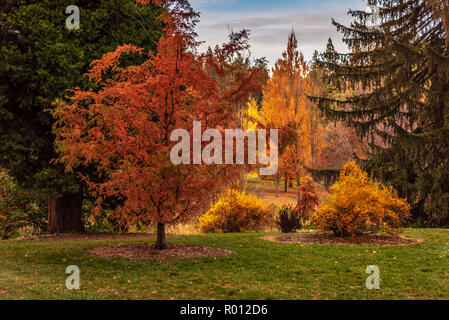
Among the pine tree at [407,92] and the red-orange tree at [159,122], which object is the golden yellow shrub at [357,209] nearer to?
the red-orange tree at [159,122]

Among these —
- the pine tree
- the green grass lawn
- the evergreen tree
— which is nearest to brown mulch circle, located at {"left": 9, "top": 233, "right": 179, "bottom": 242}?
the evergreen tree

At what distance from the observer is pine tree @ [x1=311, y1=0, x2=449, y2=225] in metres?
16.2

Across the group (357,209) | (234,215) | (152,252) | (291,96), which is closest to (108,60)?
(152,252)

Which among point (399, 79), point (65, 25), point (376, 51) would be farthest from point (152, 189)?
point (376, 51)

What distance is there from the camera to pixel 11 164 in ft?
38.3

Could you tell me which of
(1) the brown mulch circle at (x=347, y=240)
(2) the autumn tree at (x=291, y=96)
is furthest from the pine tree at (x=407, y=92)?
(1) the brown mulch circle at (x=347, y=240)

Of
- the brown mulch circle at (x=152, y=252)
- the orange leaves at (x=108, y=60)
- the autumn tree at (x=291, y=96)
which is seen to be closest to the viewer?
the orange leaves at (x=108, y=60)

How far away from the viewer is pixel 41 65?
1120 centimetres

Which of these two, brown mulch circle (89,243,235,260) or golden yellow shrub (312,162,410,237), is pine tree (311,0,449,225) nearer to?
golden yellow shrub (312,162,410,237)

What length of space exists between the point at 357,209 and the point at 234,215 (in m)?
5.56

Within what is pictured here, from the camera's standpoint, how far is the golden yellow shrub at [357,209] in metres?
10.9

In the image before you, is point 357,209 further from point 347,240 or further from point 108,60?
point 108,60

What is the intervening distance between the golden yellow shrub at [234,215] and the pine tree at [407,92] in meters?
5.79

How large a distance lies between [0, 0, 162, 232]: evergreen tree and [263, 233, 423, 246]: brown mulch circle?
20.3 feet
